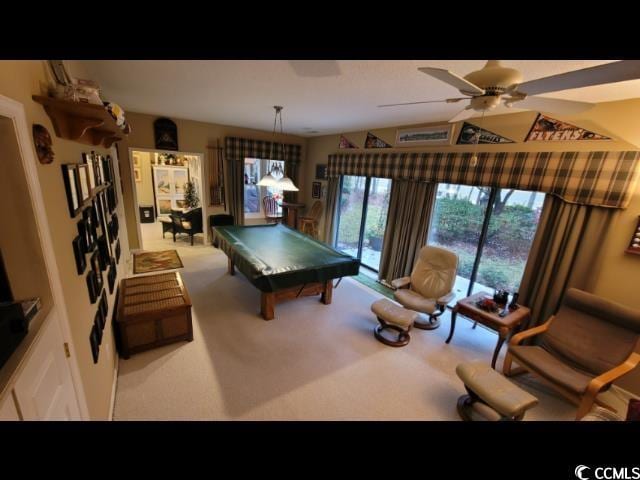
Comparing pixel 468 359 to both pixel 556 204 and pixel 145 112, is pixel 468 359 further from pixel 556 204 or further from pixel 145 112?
pixel 145 112

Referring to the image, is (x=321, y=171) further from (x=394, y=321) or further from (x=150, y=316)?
(x=150, y=316)

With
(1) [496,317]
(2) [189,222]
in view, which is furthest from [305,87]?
(2) [189,222]

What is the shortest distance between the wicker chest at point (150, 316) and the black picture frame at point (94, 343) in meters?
0.77

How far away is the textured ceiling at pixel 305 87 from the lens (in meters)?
1.93

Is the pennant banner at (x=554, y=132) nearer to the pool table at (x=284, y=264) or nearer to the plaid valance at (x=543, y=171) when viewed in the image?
the plaid valance at (x=543, y=171)

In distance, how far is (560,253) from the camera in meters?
2.69

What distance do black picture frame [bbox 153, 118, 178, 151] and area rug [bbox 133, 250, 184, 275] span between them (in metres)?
2.11

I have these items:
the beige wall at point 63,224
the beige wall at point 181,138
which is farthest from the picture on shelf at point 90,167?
the beige wall at point 181,138

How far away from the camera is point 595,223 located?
2.46 m

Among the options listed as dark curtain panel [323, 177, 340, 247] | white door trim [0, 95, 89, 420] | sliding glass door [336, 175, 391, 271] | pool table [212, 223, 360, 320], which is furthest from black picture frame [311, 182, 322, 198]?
white door trim [0, 95, 89, 420]

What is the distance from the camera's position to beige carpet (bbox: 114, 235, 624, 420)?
204 centimetres

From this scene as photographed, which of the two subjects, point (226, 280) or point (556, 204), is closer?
point (556, 204)
